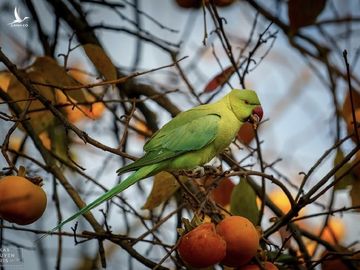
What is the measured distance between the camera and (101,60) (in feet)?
5.86

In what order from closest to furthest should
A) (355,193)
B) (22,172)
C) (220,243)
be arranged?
(220,243), (22,172), (355,193)

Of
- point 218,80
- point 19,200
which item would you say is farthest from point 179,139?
point 19,200

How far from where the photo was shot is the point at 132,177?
156 cm

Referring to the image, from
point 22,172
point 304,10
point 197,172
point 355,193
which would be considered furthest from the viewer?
point 304,10

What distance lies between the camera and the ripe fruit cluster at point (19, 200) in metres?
1.39

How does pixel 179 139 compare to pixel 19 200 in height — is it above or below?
above

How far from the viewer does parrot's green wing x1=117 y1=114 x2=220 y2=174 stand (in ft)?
5.53

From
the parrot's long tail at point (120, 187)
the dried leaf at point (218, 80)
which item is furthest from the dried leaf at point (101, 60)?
the dried leaf at point (218, 80)

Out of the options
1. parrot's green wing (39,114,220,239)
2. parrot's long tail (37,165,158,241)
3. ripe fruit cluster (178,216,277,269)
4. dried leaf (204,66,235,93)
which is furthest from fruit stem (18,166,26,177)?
dried leaf (204,66,235,93)

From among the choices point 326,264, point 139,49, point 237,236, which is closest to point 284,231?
point 326,264

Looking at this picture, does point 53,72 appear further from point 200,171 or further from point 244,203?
point 244,203

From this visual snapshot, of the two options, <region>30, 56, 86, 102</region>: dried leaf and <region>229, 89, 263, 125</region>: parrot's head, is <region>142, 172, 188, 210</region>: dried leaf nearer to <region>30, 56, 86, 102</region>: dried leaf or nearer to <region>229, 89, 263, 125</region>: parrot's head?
<region>229, 89, 263, 125</region>: parrot's head

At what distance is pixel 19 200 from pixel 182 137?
53cm

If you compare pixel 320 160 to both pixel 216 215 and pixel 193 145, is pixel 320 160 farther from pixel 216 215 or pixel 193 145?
pixel 193 145
